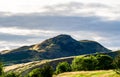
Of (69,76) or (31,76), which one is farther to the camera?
(31,76)

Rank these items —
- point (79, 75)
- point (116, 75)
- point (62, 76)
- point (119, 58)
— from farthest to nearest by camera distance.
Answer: point (62, 76) → point (79, 75) → point (119, 58) → point (116, 75)

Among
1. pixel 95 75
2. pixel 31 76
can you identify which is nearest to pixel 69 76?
pixel 95 75

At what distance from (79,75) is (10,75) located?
77958 mm

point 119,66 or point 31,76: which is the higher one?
point 119,66

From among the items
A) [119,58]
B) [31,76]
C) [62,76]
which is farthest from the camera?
[31,76]

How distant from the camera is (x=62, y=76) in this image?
132 metres

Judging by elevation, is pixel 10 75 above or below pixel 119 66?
below

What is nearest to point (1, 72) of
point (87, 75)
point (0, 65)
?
point (0, 65)

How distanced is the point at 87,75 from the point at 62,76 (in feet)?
57.9

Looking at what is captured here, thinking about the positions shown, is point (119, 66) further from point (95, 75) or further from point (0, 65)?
point (0, 65)

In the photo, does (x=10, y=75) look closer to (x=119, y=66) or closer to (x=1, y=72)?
Answer: (x=1, y=72)

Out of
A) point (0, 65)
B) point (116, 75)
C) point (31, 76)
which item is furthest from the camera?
point (31, 76)

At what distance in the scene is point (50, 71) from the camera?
531 ft

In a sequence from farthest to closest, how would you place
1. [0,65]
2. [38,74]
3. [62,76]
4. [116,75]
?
[38,74]
[0,65]
[62,76]
[116,75]
